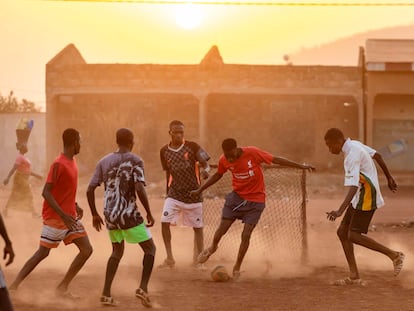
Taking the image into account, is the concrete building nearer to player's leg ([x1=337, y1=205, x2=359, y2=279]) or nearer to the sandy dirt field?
the sandy dirt field

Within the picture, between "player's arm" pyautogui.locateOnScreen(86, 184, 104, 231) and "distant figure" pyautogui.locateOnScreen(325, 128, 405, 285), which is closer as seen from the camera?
"player's arm" pyautogui.locateOnScreen(86, 184, 104, 231)

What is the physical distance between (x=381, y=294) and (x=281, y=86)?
2624 centimetres

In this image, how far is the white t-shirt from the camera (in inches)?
386

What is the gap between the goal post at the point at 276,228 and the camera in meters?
12.8

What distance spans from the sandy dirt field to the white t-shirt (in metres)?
0.93

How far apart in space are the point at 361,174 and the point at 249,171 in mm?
1372

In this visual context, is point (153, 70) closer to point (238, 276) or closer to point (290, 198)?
point (290, 198)

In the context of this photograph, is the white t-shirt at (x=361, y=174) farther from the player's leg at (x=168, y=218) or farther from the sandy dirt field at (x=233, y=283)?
the player's leg at (x=168, y=218)

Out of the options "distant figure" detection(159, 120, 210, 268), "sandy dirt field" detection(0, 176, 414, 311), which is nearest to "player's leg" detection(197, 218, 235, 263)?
"sandy dirt field" detection(0, 176, 414, 311)

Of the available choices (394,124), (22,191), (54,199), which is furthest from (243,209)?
(394,124)

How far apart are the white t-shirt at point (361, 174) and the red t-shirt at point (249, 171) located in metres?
1.13

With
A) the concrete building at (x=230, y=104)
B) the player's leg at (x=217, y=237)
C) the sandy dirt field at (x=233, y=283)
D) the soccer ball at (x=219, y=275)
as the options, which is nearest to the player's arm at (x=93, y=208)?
the sandy dirt field at (x=233, y=283)

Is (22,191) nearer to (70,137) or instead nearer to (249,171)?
(249,171)

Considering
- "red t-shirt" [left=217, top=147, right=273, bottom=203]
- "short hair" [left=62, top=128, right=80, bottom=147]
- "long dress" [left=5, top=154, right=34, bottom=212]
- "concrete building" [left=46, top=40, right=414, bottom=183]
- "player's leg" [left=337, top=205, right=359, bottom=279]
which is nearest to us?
"short hair" [left=62, top=128, right=80, bottom=147]
